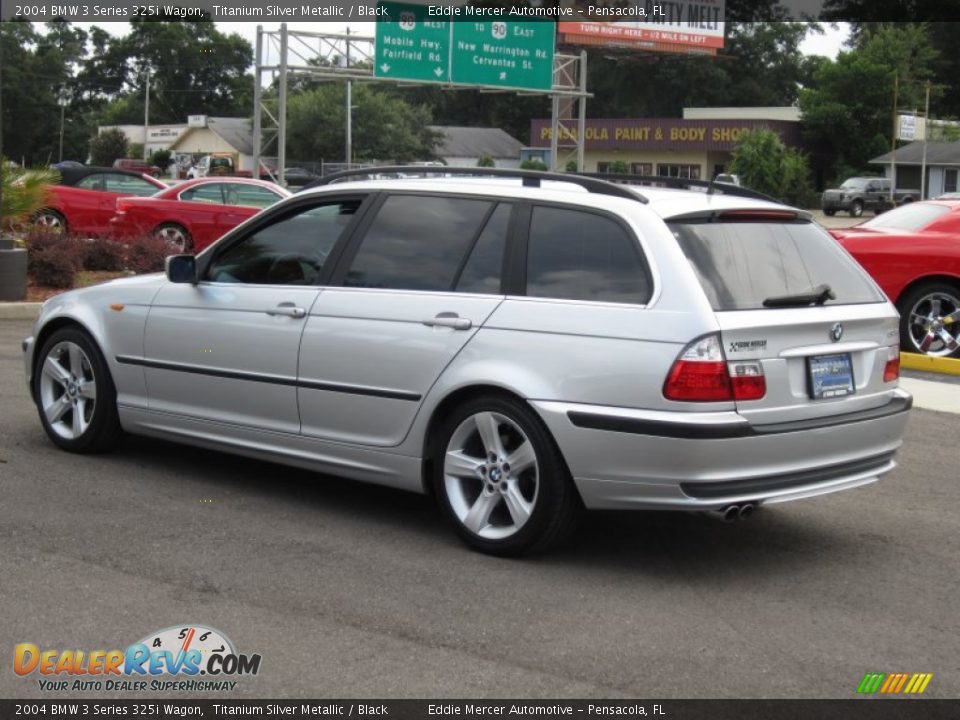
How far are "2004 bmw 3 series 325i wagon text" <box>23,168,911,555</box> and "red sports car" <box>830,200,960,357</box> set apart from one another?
6359mm

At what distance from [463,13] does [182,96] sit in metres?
95.4

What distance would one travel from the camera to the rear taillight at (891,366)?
6289 mm

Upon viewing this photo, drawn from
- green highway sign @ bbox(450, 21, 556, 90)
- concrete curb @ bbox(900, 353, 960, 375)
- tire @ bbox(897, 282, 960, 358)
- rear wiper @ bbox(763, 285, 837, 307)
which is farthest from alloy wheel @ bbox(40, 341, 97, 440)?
green highway sign @ bbox(450, 21, 556, 90)

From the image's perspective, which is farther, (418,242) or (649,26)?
(649,26)

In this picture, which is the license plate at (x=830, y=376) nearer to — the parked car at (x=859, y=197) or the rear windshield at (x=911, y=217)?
the rear windshield at (x=911, y=217)

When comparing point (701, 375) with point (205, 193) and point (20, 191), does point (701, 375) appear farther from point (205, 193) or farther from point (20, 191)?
point (205, 193)

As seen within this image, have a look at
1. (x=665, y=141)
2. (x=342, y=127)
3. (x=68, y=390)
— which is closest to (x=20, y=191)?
(x=68, y=390)

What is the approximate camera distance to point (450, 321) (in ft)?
20.1

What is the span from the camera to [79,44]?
128 m

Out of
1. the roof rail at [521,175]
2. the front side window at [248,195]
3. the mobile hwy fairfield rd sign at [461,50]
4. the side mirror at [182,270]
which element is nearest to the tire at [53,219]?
the front side window at [248,195]

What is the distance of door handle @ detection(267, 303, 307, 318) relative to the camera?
6.70 m

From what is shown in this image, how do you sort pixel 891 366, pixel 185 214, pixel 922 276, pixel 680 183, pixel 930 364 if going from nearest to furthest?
pixel 891 366
pixel 680 183
pixel 930 364
pixel 922 276
pixel 185 214

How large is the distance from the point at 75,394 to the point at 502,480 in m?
3.09

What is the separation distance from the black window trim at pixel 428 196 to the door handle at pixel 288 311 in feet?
0.66
